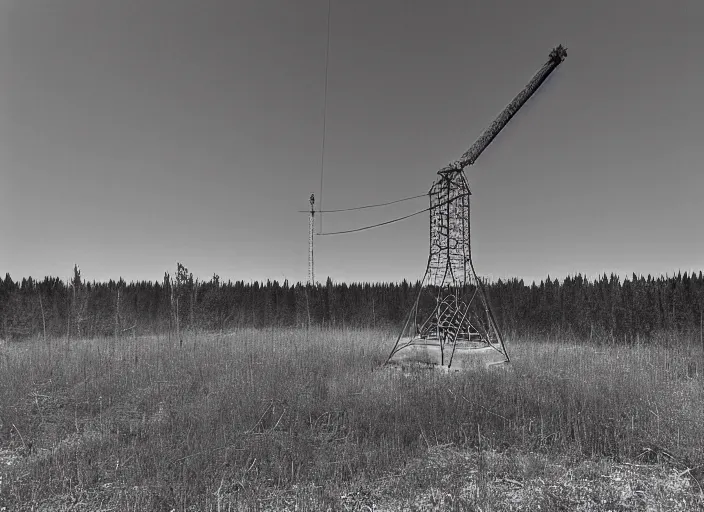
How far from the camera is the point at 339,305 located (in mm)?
27719

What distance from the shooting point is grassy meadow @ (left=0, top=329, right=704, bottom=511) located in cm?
410

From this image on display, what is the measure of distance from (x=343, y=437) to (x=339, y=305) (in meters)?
22.1

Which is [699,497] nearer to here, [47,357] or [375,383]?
[375,383]

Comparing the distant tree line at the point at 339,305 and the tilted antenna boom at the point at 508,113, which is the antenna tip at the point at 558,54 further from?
the distant tree line at the point at 339,305

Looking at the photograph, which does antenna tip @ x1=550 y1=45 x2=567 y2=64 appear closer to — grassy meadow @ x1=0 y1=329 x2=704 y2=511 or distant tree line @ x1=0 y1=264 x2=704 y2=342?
grassy meadow @ x1=0 y1=329 x2=704 y2=511

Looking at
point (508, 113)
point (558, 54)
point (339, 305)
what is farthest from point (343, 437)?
point (339, 305)

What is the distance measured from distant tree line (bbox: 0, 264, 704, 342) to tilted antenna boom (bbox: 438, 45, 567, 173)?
923 cm

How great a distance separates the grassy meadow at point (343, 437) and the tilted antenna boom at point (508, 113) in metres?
5.01

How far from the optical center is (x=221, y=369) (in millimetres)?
8922

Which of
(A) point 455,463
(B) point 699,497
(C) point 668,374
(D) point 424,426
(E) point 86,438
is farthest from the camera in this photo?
(C) point 668,374

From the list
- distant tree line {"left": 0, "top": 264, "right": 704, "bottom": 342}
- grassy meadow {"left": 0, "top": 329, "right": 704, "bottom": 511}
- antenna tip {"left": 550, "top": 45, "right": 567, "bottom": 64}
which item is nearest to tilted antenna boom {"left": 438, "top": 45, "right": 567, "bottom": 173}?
antenna tip {"left": 550, "top": 45, "right": 567, "bottom": 64}

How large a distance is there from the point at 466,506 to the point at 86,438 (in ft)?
16.7

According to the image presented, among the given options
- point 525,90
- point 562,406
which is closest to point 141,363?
point 562,406

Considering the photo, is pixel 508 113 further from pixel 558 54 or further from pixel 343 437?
pixel 343 437
